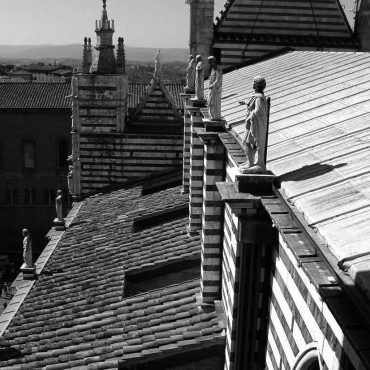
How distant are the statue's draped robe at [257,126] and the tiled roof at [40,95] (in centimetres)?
3061

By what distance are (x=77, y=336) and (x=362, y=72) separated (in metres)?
7.36

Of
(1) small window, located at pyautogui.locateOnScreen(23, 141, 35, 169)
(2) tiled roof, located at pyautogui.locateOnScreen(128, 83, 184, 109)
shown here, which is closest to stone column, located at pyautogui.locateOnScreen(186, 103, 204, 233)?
(2) tiled roof, located at pyautogui.locateOnScreen(128, 83, 184, 109)

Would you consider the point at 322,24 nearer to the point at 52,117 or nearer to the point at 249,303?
the point at 249,303

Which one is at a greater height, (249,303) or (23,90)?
(23,90)

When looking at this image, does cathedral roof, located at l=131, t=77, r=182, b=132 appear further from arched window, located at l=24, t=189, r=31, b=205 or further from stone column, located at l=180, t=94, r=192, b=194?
arched window, located at l=24, t=189, r=31, b=205

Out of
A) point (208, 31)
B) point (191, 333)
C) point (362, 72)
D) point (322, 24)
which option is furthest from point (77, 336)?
point (322, 24)

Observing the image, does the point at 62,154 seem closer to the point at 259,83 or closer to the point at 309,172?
the point at 309,172

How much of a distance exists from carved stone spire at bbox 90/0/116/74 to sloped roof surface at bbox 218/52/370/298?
9.13m

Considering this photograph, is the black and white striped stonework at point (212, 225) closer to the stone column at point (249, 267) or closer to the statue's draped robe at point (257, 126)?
the stone column at point (249, 267)

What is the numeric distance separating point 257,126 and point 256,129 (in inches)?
1.4

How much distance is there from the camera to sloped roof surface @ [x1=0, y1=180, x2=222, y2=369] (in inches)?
401

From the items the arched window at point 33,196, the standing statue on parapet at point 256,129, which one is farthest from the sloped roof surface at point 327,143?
the arched window at point 33,196

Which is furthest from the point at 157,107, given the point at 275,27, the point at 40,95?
the point at 40,95

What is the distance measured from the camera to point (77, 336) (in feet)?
37.9
